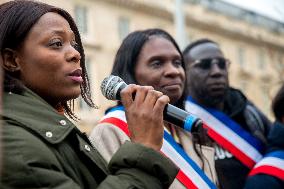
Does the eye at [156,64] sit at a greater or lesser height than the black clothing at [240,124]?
greater

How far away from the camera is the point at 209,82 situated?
159 inches

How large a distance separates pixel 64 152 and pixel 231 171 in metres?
2.17

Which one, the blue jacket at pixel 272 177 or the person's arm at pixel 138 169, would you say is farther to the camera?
the blue jacket at pixel 272 177

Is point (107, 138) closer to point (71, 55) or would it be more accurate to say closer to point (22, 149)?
point (71, 55)

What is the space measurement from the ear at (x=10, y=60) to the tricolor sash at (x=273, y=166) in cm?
190

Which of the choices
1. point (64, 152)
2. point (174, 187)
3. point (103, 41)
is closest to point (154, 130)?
point (64, 152)

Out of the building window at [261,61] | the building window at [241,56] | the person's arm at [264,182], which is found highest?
the person's arm at [264,182]

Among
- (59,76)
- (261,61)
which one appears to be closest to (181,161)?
(59,76)

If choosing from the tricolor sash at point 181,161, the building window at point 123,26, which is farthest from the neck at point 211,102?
the building window at point 123,26

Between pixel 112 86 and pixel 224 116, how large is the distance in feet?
6.69

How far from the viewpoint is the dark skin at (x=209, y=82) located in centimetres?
403

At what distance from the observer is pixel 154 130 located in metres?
1.77

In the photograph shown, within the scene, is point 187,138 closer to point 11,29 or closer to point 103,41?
point 11,29

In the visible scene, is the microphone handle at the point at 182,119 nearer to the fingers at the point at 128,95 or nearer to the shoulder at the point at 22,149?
the fingers at the point at 128,95
